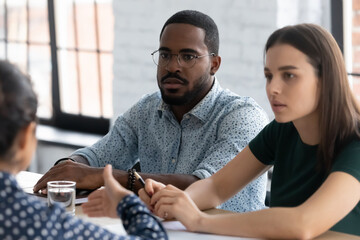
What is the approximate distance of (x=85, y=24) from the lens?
4.50 metres

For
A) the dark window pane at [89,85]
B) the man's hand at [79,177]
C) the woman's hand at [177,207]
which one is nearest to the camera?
the woman's hand at [177,207]

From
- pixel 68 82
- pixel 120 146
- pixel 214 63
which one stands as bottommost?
pixel 68 82

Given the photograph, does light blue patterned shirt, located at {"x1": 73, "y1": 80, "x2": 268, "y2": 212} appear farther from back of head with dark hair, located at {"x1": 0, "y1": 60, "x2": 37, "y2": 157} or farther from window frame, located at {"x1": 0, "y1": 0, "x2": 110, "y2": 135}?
window frame, located at {"x1": 0, "y1": 0, "x2": 110, "y2": 135}

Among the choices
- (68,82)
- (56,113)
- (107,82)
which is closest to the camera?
(107,82)

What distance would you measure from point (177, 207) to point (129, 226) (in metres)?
0.39

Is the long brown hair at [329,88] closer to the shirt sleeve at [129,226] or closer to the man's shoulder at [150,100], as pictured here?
the shirt sleeve at [129,226]

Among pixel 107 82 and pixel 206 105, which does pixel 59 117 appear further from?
pixel 206 105

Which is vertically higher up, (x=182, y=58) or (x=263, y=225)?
(x=182, y=58)

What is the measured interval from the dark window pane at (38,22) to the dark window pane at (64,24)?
0.39 ft

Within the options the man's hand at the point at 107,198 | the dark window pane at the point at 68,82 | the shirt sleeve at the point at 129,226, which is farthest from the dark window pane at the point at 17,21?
the shirt sleeve at the point at 129,226

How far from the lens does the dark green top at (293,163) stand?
69.1 inches

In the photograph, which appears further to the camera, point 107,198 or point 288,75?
point 288,75

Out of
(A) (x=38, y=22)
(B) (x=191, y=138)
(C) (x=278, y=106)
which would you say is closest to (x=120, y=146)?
A: (B) (x=191, y=138)

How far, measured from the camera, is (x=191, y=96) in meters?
2.46
